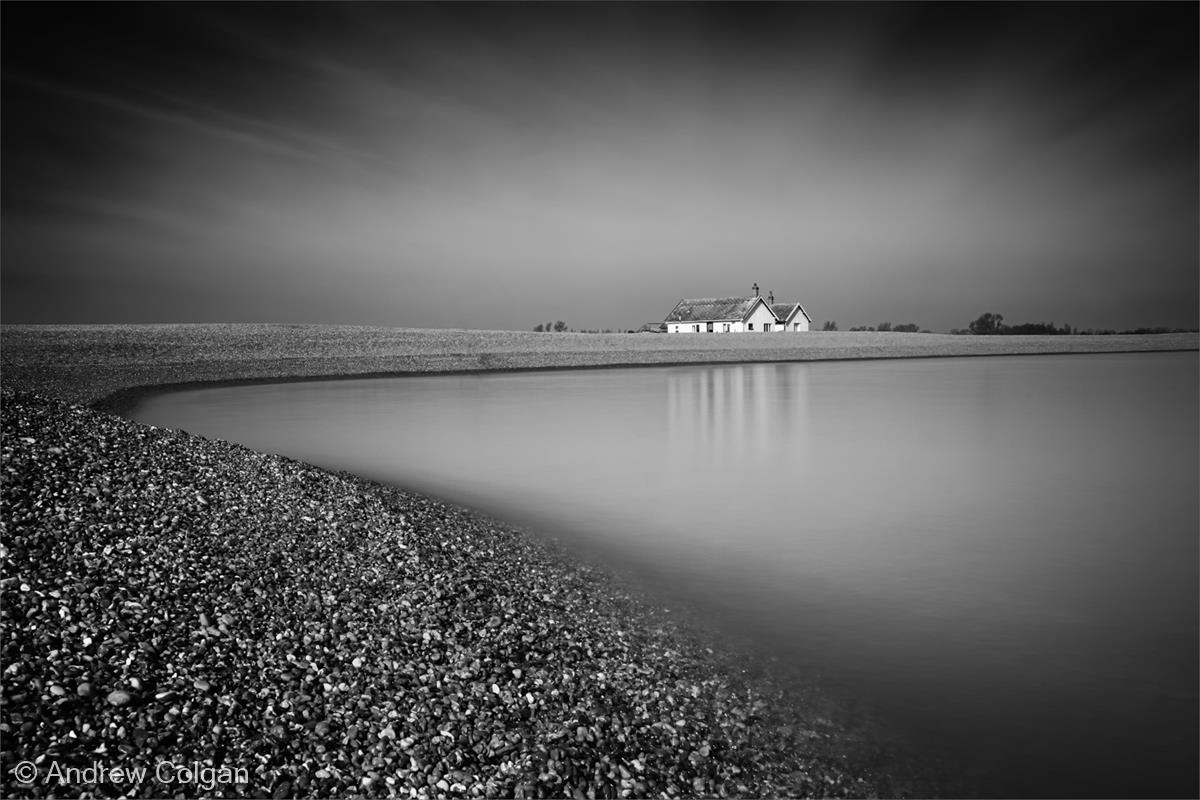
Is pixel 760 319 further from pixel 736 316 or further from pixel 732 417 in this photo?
pixel 732 417

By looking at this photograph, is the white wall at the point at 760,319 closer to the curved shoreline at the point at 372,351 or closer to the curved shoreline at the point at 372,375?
the curved shoreline at the point at 372,351

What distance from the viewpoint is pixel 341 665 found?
211 inches

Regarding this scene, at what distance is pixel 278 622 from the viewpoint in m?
5.94

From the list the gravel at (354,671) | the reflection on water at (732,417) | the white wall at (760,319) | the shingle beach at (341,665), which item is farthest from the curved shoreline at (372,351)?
the gravel at (354,671)

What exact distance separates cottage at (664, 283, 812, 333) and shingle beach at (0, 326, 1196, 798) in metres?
76.0

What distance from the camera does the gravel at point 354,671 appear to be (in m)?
4.35

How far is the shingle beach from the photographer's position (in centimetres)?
434

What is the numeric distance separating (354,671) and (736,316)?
81926mm

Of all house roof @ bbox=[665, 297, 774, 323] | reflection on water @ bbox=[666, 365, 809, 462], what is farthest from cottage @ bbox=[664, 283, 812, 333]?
reflection on water @ bbox=[666, 365, 809, 462]

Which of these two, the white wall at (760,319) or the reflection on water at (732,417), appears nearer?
the reflection on water at (732,417)

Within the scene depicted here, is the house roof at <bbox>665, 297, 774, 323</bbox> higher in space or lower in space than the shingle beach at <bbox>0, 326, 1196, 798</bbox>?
higher

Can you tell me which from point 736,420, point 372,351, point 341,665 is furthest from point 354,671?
point 372,351

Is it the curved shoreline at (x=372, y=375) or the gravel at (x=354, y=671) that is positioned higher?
the curved shoreline at (x=372, y=375)

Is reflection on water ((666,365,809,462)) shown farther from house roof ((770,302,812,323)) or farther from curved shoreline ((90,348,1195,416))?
house roof ((770,302,812,323))
